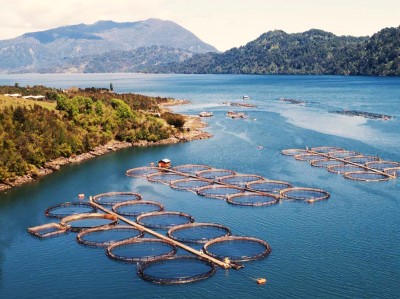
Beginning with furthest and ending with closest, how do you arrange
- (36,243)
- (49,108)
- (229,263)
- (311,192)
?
(49,108) < (311,192) < (36,243) < (229,263)

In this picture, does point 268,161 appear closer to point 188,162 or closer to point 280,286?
point 188,162

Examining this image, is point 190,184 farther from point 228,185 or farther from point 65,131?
point 65,131

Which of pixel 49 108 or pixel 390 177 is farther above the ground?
pixel 49 108

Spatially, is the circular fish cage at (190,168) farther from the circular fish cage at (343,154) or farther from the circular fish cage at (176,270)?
the circular fish cage at (176,270)

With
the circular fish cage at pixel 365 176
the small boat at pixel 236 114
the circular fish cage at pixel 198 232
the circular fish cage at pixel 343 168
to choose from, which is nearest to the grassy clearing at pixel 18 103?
the small boat at pixel 236 114

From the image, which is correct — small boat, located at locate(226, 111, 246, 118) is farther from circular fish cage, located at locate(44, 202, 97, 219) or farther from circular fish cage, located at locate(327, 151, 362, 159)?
circular fish cage, located at locate(44, 202, 97, 219)

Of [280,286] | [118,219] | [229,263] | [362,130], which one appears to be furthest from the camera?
[362,130]

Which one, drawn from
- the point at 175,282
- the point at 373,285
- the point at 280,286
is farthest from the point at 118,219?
the point at 373,285
